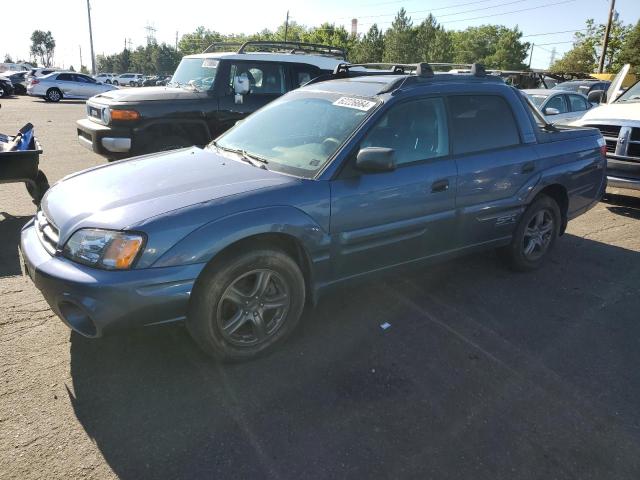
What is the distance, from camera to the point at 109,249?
263 centimetres

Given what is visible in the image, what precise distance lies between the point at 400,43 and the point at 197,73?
2191 inches

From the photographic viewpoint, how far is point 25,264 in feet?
10.0

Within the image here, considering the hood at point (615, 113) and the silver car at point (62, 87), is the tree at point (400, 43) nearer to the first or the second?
the silver car at point (62, 87)

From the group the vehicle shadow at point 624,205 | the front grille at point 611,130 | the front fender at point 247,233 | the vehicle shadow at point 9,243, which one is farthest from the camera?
the vehicle shadow at point 624,205

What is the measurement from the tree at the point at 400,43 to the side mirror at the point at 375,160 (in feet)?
190

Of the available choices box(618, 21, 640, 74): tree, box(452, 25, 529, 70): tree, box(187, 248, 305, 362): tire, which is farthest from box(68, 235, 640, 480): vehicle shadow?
box(452, 25, 529, 70): tree

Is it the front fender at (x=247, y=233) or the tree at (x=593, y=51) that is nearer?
the front fender at (x=247, y=233)

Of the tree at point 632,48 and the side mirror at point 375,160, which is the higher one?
the tree at point 632,48

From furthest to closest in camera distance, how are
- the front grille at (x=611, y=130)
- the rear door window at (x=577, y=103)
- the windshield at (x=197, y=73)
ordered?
the rear door window at (x=577, y=103) → the windshield at (x=197, y=73) → the front grille at (x=611, y=130)

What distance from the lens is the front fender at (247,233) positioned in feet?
8.82

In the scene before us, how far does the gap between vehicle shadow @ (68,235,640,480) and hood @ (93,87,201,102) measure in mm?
4478

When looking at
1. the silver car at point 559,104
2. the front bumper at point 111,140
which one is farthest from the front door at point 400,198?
the silver car at point 559,104

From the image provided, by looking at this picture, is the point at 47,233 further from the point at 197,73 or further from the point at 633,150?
the point at 633,150

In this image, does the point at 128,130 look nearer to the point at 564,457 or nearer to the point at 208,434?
the point at 208,434
